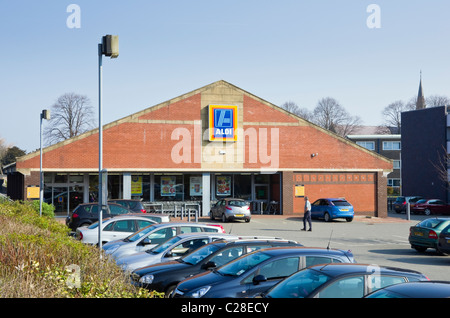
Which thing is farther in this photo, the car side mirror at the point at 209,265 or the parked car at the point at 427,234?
the parked car at the point at 427,234

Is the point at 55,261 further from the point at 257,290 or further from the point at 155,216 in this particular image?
the point at 155,216

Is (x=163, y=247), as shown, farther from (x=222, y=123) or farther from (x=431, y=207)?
(x=431, y=207)

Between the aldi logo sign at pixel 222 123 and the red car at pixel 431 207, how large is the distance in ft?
58.4

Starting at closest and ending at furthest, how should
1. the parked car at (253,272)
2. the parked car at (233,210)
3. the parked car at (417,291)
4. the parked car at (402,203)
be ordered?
the parked car at (417,291) < the parked car at (253,272) < the parked car at (233,210) < the parked car at (402,203)

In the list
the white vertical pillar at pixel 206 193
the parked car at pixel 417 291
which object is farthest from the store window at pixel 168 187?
Result: the parked car at pixel 417 291

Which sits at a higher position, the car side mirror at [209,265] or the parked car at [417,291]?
the parked car at [417,291]

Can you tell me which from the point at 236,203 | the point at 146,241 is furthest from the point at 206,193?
the point at 146,241

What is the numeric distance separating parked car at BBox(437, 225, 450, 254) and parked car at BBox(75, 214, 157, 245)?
9515 mm

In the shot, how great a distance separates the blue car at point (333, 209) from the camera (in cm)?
3183

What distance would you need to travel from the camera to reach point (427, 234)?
17828mm

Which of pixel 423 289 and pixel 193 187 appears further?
pixel 193 187

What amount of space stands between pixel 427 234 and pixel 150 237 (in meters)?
9.59

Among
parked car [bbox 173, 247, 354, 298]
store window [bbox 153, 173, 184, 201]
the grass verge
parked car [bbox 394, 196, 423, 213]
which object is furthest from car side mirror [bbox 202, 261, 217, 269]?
parked car [bbox 394, 196, 423, 213]

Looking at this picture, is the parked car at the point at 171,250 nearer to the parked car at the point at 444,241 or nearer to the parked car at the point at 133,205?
the parked car at the point at 444,241
